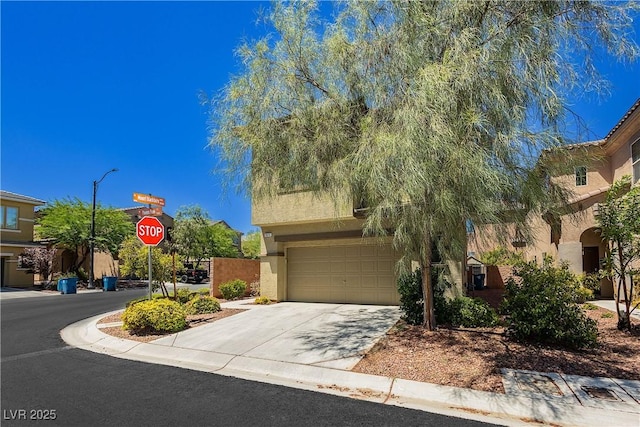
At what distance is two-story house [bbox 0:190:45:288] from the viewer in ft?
98.6

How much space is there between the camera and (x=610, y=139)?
15.5 m

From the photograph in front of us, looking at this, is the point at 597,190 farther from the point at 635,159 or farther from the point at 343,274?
the point at 343,274

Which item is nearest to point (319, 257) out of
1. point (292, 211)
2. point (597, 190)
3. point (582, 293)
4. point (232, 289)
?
point (292, 211)

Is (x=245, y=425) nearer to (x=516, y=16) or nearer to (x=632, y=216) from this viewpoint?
(x=516, y=16)

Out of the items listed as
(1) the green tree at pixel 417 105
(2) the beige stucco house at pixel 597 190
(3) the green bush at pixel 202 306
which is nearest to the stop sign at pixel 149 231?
(3) the green bush at pixel 202 306

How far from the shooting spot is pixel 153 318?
387 inches

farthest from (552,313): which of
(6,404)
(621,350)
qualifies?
(6,404)

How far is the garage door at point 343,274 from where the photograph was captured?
1420cm

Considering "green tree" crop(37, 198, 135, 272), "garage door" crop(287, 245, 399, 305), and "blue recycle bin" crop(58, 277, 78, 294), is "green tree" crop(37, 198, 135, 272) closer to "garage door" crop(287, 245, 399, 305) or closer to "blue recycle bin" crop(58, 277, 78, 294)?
"blue recycle bin" crop(58, 277, 78, 294)

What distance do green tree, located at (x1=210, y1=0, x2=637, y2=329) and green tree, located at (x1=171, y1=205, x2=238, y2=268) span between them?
108ft

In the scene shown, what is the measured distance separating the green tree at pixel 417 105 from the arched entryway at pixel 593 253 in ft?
40.5

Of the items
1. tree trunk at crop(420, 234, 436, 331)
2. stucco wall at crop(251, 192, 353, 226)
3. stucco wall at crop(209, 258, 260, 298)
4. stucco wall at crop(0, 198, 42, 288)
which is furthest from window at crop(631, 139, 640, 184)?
stucco wall at crop(0, 198, 42, 288)

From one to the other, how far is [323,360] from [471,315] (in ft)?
13.7

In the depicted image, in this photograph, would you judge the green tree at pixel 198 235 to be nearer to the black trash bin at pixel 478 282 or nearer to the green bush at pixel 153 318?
the black trash bin at pixel 478 282
